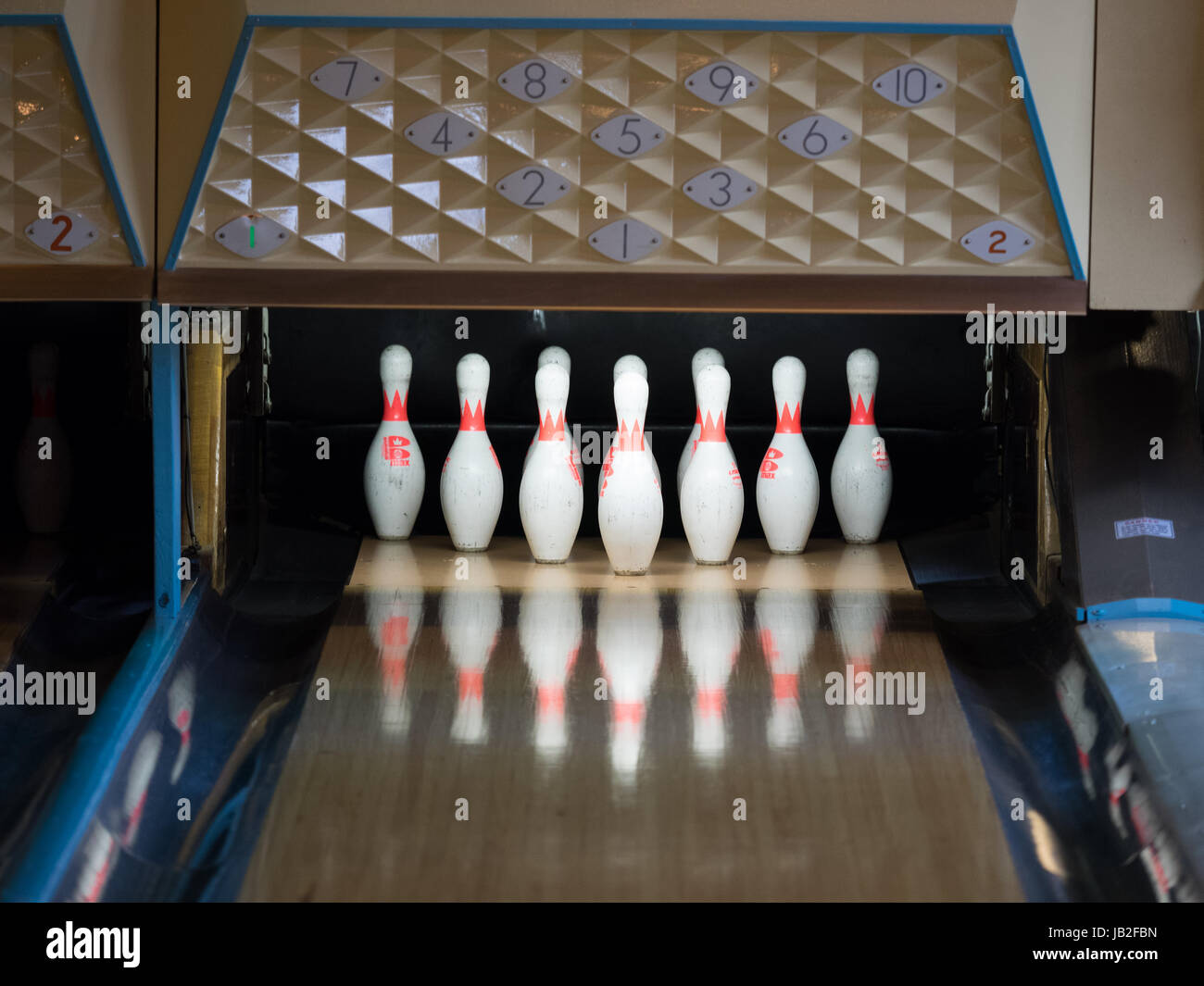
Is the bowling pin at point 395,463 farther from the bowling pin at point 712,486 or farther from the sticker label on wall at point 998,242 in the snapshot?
the sticker label on wall at point 998,242

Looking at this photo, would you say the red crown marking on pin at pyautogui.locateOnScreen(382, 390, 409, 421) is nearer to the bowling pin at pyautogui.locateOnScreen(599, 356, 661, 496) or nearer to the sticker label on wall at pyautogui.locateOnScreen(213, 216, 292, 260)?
the bowling pin at pyautogui.locateOnScreen(599, 356, 661, 496)

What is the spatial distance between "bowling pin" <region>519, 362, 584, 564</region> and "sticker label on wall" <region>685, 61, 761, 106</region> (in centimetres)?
71

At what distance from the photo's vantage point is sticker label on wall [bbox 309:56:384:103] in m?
2.16

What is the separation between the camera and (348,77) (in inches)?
85.0

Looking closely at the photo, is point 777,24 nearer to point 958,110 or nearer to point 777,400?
point 958,110

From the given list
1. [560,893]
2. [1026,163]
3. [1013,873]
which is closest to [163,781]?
[560,893]

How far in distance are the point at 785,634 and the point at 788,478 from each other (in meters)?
0.50

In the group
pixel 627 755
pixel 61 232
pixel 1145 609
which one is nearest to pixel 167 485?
pixel 61 232

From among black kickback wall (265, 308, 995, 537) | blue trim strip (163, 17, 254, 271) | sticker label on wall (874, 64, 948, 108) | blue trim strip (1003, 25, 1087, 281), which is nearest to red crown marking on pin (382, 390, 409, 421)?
black kickback wall (265, 308, 995, 537)

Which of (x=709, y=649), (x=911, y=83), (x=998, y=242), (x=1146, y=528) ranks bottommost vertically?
(x=709, y=649)

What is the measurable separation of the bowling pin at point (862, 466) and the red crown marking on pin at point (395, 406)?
0.92m

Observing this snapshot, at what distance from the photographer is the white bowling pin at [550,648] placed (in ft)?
6.48

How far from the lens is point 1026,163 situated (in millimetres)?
2168

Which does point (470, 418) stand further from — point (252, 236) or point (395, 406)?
point (252, 236)
